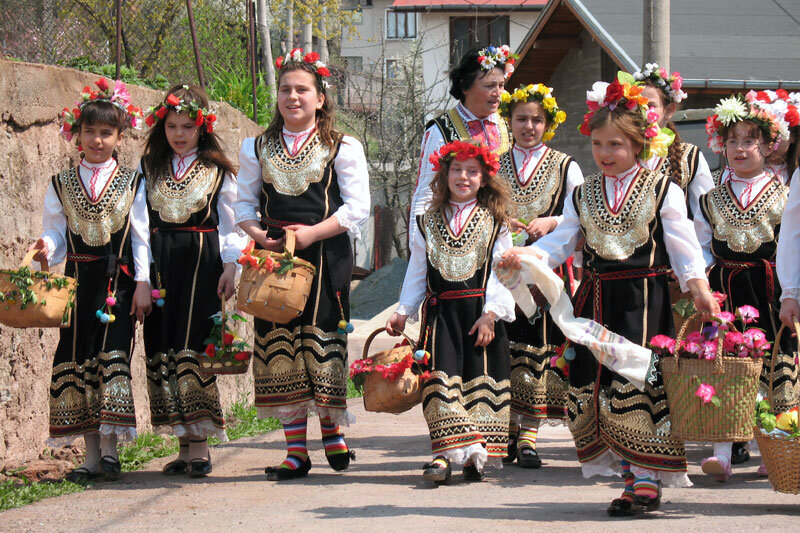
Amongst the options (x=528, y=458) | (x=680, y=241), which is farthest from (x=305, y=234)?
(x=680, y=241)

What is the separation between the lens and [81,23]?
10945mm

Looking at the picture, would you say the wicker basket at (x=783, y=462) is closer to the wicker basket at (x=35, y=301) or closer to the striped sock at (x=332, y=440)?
the striped sock at (x=332, y=440)

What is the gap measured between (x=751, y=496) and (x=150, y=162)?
147 inches

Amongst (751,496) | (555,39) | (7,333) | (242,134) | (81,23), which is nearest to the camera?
(751,496)

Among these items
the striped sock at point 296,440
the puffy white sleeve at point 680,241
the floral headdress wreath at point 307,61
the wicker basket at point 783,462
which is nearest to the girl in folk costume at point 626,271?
the puffy white sleeve at point 680,241

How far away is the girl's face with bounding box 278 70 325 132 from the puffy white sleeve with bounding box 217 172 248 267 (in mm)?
512

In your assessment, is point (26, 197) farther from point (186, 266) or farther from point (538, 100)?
point (538, 100)

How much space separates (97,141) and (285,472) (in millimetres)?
2107

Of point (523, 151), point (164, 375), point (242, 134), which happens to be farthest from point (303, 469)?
point (242, 134)

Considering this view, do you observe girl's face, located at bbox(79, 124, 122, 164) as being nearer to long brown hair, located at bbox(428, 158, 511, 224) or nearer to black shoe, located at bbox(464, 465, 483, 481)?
long brown hair, located at bbox(428, 158, 511, 224)

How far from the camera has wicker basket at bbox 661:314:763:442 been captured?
4918 mm

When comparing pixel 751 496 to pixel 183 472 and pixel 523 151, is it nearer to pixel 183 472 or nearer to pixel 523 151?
pixel 523 151

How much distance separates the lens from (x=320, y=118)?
256 inches

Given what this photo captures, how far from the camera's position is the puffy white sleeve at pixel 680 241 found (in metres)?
5.15
